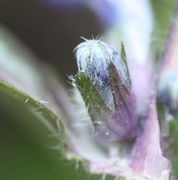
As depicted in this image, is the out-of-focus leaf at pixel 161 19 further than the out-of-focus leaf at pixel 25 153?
Yes

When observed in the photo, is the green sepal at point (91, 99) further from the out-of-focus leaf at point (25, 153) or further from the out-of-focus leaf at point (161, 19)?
the out-of-focus leaf at point (161, 19)

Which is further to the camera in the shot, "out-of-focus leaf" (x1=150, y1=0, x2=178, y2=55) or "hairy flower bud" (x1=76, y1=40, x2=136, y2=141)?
"out-of-focus leaf" (x1=150, y1=0, x2=178, y2=55)

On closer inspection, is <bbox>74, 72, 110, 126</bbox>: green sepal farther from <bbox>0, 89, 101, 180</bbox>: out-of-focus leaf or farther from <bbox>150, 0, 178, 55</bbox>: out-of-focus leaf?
<bbox>150, 0, 178, 55</bbox>: out-of-focus leaf

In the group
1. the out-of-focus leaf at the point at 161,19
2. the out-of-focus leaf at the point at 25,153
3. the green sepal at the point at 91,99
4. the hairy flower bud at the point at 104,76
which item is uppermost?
the out-of-focus leaf at the point at 161,19

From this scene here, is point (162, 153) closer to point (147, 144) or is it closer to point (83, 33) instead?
point (147, 144)

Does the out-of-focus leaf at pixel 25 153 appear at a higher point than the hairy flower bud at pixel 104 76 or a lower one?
lower

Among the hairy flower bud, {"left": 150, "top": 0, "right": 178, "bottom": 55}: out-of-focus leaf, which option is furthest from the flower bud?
{"left": 150, "top": 0, "right": 178, "bottom": 55}: out-of-focus leaf

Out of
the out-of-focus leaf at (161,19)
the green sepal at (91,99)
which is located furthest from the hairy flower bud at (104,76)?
the out-of-focus leaf at (161,19)

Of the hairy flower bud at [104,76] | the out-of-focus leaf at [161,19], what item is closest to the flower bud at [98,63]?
the hairy flower bud at [104,76]

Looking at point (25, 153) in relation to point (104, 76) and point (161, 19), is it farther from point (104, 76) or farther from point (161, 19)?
point (161, 19)

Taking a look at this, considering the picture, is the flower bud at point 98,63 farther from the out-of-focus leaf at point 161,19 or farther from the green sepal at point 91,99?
the out-of-focus leaf at point 161,19

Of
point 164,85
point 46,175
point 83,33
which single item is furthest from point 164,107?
point 83,33
